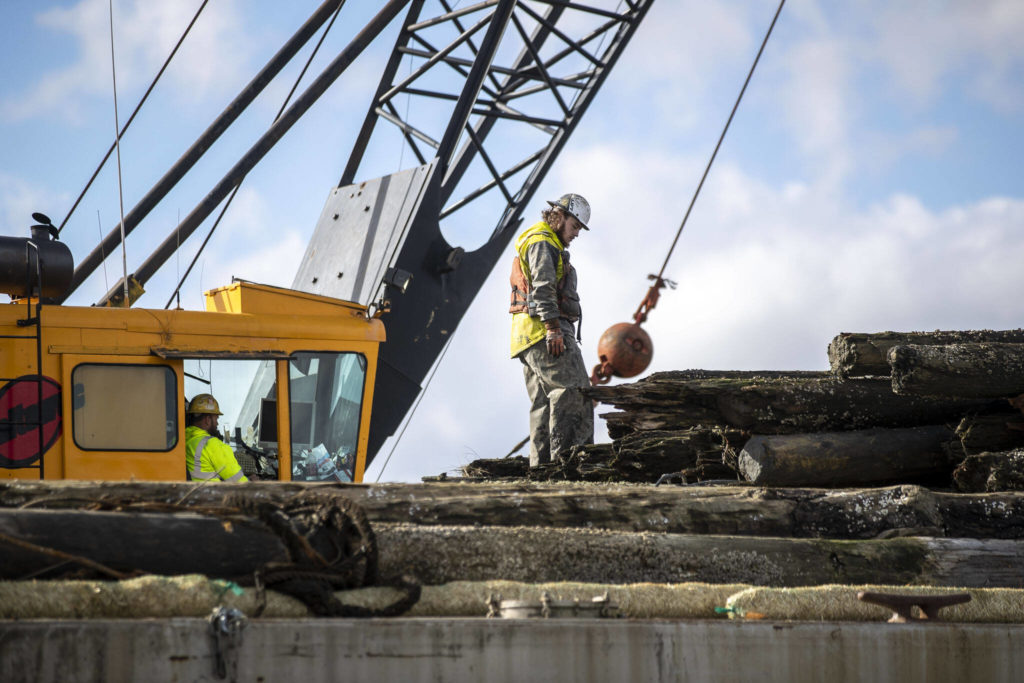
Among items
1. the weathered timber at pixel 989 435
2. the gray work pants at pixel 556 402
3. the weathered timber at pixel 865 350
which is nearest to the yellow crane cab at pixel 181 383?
the gray work pants at pixel 556 402

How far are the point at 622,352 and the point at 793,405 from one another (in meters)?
5.22

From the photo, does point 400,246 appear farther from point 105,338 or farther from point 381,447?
point 105,338

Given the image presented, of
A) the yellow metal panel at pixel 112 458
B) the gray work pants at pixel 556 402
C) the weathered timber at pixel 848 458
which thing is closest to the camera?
the weathered timber at pixel 848 458

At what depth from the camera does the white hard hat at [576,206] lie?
8.88m

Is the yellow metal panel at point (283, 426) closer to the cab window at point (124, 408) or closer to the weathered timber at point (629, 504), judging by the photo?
the cab window at point (124, 408)

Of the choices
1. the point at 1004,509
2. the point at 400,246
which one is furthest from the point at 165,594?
the point at 400,246

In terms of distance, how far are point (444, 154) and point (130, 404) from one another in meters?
8.01

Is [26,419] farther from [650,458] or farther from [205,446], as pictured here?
[650,458]

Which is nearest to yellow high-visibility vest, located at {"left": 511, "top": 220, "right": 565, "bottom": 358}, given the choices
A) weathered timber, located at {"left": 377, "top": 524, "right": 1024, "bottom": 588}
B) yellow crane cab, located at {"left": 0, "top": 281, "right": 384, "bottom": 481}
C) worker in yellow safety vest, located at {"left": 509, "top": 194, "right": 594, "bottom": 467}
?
worker in yellow safety vest, located at {"left": 509, "top": 194, "right": 594, "bottom": 467}

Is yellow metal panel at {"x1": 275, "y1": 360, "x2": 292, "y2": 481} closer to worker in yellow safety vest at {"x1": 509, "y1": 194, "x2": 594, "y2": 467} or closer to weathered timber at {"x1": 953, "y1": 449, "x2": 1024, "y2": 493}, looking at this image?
worker in yellow safety vest at {"x1": 509, "y1": 194, "x2": 594, "y2": 467}

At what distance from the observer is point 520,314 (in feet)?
29.0

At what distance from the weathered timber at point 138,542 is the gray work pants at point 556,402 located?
4.73 metres

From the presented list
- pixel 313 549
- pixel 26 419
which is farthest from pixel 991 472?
pixel 26 419

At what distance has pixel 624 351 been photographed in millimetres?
11844
